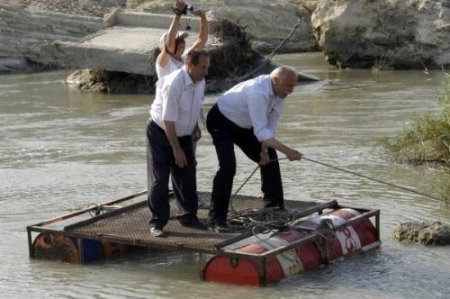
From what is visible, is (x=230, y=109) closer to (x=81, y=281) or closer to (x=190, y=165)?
(x=190, y=165)

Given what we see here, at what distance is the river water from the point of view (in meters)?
8.50

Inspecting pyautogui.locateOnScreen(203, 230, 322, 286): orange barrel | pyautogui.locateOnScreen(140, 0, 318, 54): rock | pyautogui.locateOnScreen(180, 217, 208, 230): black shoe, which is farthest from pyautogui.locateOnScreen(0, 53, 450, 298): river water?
pyautogui.locateOnScreen(140, 0, 318, 54): rock

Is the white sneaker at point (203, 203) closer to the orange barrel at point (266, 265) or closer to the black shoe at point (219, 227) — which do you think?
the black shoe at point (219, 227)

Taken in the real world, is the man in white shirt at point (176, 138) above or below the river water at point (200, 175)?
above

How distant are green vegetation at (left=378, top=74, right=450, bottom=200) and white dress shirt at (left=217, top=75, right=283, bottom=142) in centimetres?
355

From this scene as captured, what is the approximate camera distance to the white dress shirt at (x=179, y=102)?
8648 millimetres

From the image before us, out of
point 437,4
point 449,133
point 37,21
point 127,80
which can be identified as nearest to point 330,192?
point 449,133

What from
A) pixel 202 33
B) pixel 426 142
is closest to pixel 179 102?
pixel 202 33

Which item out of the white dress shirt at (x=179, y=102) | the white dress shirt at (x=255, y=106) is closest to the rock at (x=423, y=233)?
the white dress shirt at (x=255, y=106)

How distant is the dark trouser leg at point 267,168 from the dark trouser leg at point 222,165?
0.15m

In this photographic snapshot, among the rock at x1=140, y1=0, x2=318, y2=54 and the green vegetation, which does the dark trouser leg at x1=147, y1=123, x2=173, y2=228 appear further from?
the rock at x1=140, y1=0, x2=318, y2=54

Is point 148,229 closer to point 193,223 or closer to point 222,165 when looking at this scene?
point 193,223

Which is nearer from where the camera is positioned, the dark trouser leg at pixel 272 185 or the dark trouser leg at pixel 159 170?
the dark trouser leg at pixel 159 170

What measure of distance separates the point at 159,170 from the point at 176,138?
0.33 m
